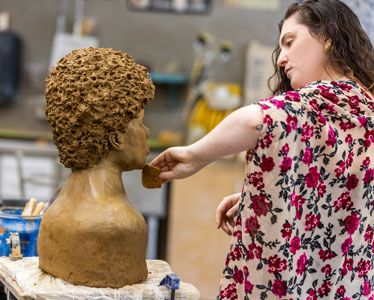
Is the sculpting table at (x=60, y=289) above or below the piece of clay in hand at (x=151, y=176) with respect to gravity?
below

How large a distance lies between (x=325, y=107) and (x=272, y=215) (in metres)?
0.30

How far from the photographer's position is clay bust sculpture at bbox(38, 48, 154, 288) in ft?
5.28

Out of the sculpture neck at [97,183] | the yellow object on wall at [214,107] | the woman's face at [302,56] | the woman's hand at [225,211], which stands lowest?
Answer: the yellow object on wall at [214,107]

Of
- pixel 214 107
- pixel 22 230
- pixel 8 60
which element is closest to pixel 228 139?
pixel 22 230

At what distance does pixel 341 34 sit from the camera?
1.55 meters

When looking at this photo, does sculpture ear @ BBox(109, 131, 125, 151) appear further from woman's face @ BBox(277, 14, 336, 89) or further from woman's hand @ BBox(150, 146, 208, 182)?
woman's face @ BBox(277, 14, 336, 89)

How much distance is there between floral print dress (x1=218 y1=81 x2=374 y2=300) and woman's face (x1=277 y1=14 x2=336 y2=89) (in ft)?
0.24

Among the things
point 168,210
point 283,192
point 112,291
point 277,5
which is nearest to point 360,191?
point 283,192

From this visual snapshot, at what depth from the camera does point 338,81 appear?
1533 millimetres

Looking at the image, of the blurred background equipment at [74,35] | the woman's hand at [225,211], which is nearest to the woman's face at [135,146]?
the woman's hand at [225,211]

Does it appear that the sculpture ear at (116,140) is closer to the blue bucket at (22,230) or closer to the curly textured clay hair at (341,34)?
the blue bucket at (22,230)

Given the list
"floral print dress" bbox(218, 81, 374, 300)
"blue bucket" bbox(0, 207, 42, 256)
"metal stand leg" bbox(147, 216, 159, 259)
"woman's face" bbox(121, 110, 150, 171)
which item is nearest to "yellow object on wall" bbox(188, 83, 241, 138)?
"metal stand leg" bbox(147, 216, 159, 259)

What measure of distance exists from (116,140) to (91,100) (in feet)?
0.48

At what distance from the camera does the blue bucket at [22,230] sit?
77.0 inches
